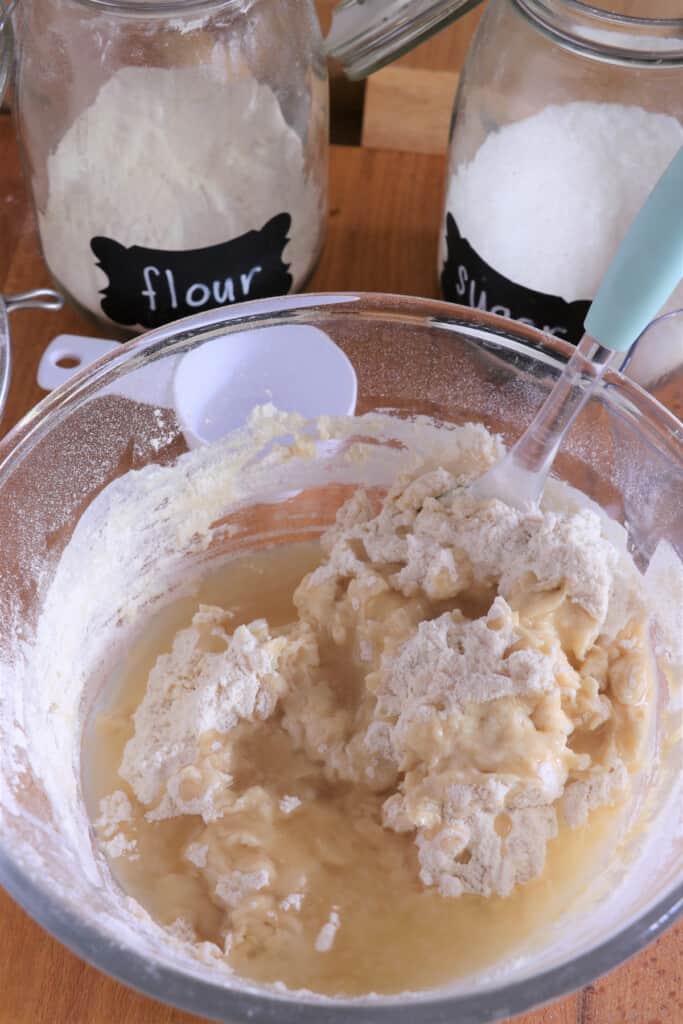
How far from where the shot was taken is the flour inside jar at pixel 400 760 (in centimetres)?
70

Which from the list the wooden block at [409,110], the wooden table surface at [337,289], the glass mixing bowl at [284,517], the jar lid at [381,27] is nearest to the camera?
the glass mixing bowl at [284,517]

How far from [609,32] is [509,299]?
0.23 m

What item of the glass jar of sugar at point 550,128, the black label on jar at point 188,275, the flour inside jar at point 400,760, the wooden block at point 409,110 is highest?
the glass jar of sugar at point 550,128

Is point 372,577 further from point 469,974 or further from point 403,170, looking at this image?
point 403,170

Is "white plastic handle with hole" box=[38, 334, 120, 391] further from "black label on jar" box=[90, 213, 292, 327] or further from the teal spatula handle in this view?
the teal spatula handle

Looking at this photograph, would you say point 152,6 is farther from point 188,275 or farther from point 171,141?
point 188,275

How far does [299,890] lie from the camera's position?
726 mm

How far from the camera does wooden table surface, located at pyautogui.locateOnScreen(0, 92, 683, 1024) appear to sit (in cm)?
77

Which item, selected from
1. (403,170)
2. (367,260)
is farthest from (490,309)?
(403,170)

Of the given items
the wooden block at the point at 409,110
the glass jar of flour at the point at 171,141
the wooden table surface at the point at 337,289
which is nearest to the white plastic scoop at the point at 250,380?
the glass jar of flour at the point at 171,141

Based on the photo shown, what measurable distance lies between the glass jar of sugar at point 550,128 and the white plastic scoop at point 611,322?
0.20 m

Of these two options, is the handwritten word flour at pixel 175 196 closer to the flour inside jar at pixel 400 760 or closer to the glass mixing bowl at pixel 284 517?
the glass mixing bowl at pixel 284 517

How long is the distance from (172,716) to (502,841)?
25cm

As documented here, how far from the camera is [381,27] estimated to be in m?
0.91
